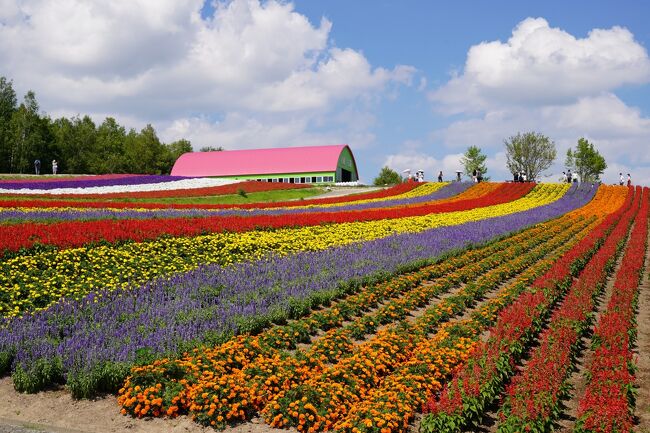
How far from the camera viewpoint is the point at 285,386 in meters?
8.35

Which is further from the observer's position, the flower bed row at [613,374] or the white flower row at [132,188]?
the white flower row at [132,188]

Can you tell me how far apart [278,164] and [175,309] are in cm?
6564

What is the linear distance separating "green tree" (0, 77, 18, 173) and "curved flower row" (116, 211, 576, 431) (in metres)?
80.8

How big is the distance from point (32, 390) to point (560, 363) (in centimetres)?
808

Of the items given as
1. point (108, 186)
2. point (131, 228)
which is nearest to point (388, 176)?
point (108, 186)

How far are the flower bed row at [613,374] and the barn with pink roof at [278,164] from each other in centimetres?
6030

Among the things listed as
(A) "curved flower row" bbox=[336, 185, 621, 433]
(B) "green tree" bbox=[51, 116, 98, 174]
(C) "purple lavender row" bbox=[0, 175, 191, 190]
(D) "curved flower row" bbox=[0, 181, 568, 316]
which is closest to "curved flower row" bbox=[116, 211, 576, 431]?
(A) "curved flower row" bbox=[336, 185, 621, 433]

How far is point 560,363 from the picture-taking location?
9.16 m

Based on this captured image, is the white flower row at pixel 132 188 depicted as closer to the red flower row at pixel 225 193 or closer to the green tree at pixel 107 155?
the red flower row at pixel 225 193

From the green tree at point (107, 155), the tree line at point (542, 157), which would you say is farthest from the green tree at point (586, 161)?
the green tree at point (107, 155)

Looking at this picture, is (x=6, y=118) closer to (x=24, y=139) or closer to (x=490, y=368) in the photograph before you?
(x=24, y=139)

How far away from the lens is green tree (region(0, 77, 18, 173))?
7812 cm

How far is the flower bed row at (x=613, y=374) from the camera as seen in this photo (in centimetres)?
712

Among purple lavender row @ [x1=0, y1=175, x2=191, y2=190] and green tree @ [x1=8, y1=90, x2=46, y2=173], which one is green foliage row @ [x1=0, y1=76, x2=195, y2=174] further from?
purple lavender row @ [x1=0, y1=175, x2=191, y2=190]
